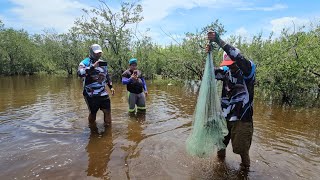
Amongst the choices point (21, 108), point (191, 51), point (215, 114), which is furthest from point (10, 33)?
point (215, 114)

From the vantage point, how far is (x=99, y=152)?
545cm

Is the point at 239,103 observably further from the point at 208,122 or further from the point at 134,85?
the point at 134,85

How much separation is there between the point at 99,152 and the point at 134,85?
3.39 m

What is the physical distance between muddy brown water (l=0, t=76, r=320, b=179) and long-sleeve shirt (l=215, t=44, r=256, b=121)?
3.11 ft

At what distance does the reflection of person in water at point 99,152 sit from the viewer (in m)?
4.54

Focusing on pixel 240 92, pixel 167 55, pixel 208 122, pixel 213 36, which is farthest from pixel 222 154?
pixel 167 55

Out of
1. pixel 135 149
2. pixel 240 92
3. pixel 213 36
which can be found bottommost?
pixel 135 149

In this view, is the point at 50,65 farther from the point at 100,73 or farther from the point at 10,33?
the point at 100,73

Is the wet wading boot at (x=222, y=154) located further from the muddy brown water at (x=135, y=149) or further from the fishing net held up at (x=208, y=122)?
the fishing net held up at (x=208, y=122)

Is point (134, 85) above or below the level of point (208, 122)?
above

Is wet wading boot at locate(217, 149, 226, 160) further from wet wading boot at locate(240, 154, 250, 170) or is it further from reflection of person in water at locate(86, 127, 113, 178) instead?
reflection of person in water at locate(86, 127, 113, 178)

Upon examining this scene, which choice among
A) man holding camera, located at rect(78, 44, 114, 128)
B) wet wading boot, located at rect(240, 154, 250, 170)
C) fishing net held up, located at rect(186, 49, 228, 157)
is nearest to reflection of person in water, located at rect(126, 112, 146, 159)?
man holding camera, located at rect(78, 44, 114, 128)

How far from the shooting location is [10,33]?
43156 mm

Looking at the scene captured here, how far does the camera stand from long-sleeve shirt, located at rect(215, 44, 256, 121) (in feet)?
13.5
